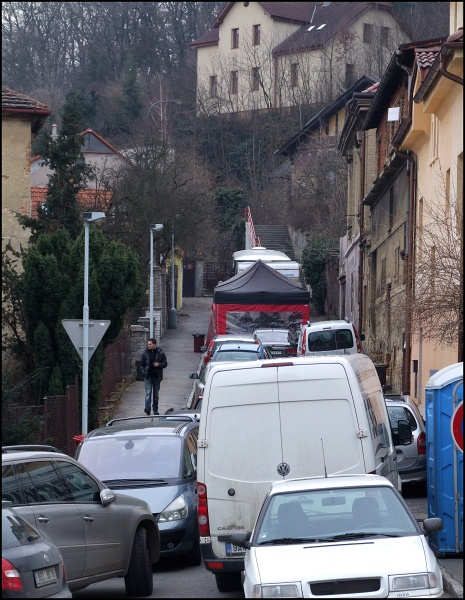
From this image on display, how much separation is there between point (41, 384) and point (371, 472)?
14066mm

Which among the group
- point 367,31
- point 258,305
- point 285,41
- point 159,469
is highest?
point 367,31

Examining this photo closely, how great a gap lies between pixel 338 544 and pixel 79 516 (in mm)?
2563

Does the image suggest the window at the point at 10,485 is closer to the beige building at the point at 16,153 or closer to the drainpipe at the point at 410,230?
the drainpipe at the point at 410,230

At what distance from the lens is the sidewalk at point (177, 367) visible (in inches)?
1192

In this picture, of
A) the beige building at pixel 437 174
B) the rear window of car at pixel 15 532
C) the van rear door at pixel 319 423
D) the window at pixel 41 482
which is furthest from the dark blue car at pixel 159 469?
the beige building at pixel 437 174

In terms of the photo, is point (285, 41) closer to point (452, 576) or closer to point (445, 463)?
point (445, 463)

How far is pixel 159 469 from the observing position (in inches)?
551

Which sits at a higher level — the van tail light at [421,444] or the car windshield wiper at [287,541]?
the car windshield wiper at [287,541]

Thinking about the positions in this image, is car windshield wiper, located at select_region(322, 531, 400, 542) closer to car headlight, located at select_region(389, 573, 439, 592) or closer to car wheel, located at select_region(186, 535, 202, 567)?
car headlight, located at select_region(389, 573, 439, 592)

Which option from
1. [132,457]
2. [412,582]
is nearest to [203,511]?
[132,457]

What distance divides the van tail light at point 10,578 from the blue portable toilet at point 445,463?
6.34 meters

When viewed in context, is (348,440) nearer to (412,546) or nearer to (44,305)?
(412,546)

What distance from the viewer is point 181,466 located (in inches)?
552

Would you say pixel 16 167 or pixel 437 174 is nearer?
pixel 437 174
